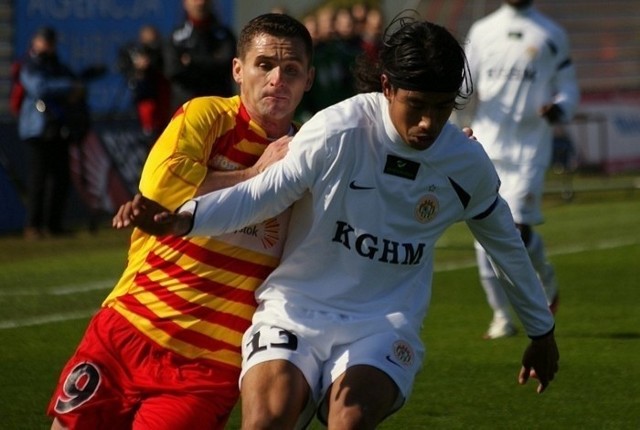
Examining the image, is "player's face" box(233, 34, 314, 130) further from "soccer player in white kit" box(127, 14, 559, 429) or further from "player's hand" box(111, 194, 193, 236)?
"player's hand" box(111, 194, 193, 236)

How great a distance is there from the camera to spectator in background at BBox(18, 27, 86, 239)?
1675 cm

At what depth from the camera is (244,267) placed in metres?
5.55

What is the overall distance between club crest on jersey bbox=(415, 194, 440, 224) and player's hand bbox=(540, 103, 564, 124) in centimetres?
569

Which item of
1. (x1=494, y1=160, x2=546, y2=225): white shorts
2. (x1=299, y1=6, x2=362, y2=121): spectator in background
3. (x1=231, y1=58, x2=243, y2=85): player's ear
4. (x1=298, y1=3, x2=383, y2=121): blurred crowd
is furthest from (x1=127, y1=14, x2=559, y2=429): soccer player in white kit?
(x1=299, y1=6, x2=362, y2=121): spectator in background

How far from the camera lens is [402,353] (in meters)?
5.37

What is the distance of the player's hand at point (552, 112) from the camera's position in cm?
1100

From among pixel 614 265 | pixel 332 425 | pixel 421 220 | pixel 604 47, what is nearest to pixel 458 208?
pixel 421 220

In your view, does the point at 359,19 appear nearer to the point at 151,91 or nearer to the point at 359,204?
the point at 151,91

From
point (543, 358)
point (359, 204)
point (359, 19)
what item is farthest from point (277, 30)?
point (359, 19)

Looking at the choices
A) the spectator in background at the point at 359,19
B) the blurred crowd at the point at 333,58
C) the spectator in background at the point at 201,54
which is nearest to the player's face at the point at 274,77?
the spectator in background at the point at 201,54

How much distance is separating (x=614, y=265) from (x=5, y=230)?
6.83 metres

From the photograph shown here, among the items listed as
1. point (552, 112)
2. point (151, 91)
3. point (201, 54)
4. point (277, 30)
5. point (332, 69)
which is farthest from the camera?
point (332, 69)

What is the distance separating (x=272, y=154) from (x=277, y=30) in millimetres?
504

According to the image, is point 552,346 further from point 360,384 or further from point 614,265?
point 614,265
